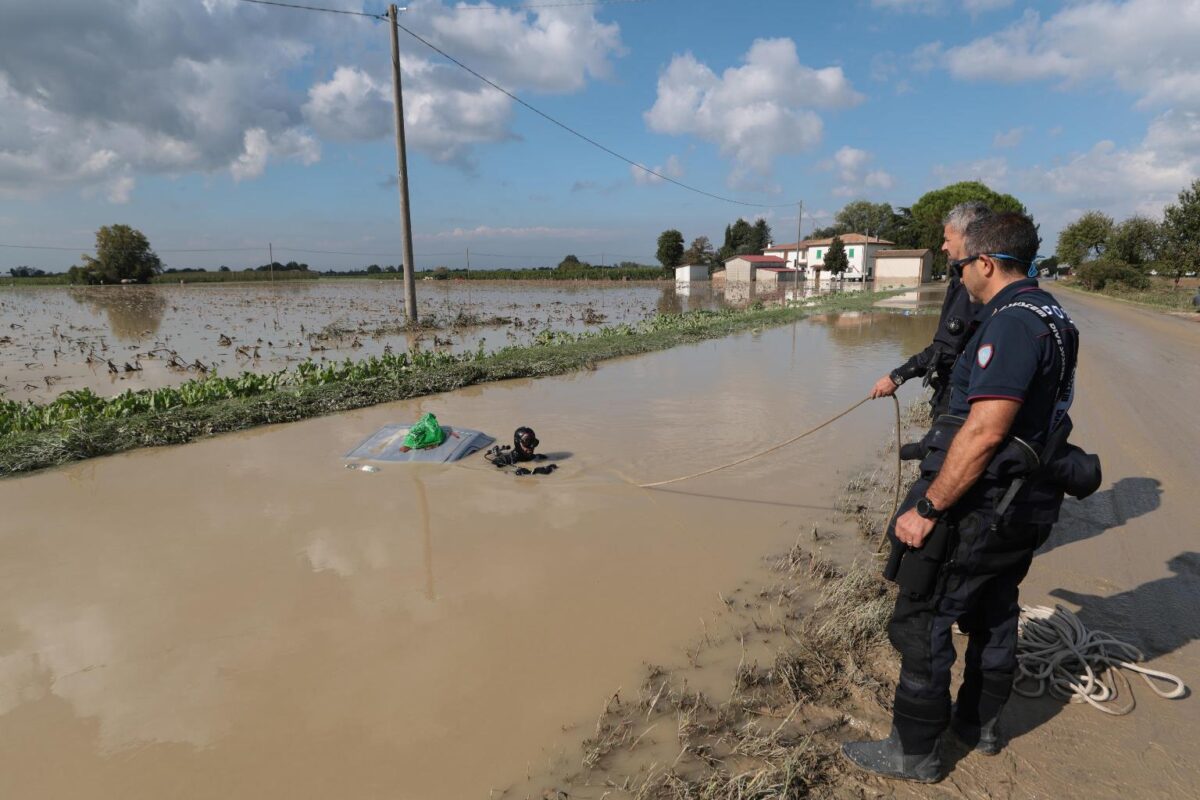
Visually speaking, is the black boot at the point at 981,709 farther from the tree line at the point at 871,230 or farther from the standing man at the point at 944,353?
the tree line at the point at 871,230

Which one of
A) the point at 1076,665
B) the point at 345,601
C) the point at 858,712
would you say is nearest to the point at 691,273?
the point at 345,601

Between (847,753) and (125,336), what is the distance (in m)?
19.8

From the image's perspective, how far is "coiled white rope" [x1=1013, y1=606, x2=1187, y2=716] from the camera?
2715 millimetres

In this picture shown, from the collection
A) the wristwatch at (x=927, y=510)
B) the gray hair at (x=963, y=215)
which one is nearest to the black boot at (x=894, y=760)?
the wristwatch at (x=927, y=510)

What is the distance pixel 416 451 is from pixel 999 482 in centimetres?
516

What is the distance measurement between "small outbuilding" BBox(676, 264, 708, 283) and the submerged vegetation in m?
54.1

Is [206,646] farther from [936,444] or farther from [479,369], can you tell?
[479,369]

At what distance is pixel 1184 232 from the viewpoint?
2739cm

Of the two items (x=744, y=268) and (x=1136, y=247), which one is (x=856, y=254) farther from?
(x=1136, y=247)

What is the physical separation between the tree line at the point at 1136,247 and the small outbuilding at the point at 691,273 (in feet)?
109

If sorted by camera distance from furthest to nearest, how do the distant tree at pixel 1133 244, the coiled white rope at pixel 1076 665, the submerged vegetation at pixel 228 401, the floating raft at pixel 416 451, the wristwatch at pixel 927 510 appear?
the distant tree at pixel 1133 244 → the submerged vegetation at pixel 228 401 → the floating raft at pixel 416 451 → the coiled white rope at pixel 1076 665 → the wristwatch at pixel 927 510

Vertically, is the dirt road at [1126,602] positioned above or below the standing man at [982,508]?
below

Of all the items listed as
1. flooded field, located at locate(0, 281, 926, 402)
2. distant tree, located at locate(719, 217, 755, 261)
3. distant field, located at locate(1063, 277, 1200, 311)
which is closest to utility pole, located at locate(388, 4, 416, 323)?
flooded field, located at locate(0, 281, 926, 402)

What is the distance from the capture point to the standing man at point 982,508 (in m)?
1.94
